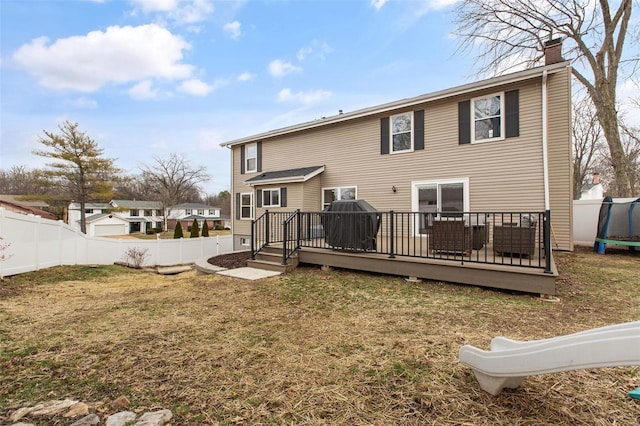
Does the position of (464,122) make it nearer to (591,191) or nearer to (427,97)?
(427,97)

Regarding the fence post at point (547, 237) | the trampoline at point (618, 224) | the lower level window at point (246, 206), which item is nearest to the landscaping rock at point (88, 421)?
the fence post at point (547, 237)

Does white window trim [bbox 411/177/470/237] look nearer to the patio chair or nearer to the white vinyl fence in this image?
the patio chair

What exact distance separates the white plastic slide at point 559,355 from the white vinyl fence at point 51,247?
8818 millimetres

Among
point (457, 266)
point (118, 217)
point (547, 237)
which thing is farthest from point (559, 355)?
point (118, 217)

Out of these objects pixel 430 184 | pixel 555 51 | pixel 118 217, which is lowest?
pixel 118 217

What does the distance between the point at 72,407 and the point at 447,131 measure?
31.5 ft

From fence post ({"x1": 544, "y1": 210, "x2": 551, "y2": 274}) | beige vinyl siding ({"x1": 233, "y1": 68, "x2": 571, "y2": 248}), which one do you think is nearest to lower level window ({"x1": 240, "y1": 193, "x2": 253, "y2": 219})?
beige vinyl siding ({"x1": 233, "y1": 68, "x2": 571, "y2": 248})

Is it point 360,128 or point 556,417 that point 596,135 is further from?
point 556,417

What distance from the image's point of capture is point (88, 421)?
1.76m

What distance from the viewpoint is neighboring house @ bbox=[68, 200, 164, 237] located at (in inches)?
1346

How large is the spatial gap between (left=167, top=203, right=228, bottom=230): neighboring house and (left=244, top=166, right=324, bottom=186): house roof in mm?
33145

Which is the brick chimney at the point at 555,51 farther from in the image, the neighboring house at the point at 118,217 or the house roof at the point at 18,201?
the house roof at the point at 18,201

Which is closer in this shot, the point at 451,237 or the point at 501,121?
the point at 451,237

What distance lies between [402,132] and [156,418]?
9.57 meters
